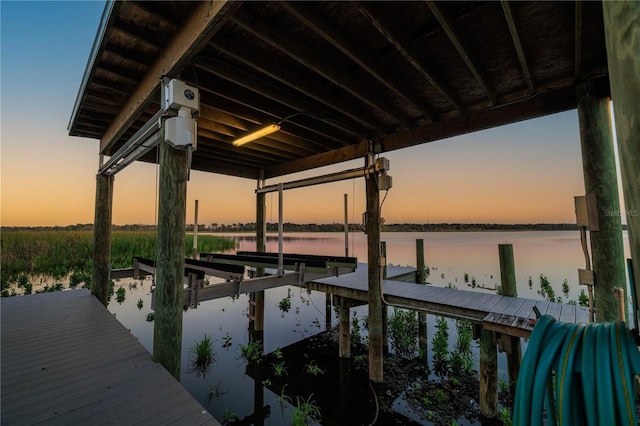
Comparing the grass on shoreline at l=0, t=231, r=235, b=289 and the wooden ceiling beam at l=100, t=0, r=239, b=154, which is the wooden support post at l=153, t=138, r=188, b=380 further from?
the grass on shoreline at l=0, t=231, r=235, b=289

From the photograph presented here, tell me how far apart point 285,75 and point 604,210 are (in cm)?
368

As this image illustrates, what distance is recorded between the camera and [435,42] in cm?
267

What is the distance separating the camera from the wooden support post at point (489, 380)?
13.3ft

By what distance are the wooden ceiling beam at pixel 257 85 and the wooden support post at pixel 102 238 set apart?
428 cm

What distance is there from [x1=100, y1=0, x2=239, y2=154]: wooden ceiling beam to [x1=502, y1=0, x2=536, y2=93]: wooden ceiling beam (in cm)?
213

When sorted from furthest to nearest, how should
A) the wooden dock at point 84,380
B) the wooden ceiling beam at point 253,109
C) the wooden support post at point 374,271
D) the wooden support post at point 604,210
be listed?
the wooden support post at point 374,271 → the wooden ceiling beam at point 253,109 → the wooden support post at point 604,210 → the wooden dock at point 84,380

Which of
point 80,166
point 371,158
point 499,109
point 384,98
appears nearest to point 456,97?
point 499,109

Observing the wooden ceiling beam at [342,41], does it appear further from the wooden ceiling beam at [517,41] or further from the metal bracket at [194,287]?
the metal bracket at [194,287]

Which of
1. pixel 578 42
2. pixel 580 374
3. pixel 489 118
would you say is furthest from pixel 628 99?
pixel 489 118

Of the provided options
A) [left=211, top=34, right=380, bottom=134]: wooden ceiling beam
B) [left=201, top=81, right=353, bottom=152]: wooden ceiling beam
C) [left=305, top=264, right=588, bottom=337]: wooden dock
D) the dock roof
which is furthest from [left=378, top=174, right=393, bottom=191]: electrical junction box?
[left=305, top=264, right=588, bottom=337]: wooden dock

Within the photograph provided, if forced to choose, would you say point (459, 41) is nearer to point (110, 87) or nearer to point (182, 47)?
point (182, 47)

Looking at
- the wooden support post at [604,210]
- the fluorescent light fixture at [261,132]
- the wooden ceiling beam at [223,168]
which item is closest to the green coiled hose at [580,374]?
the wooden support post at [604,210]

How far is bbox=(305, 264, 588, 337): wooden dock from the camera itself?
3953 millimetres

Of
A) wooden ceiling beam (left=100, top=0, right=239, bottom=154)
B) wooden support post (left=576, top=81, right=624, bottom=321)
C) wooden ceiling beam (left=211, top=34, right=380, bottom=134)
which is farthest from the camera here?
wooden ceiling beam (left=211, top=34, right=380, bottom=134)
